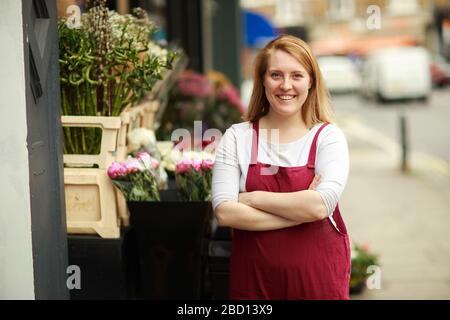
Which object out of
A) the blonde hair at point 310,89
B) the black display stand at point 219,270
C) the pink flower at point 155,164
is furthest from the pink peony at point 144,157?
the blonde hair at point 310,89

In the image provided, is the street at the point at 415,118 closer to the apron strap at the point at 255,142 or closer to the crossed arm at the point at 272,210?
the apron strap at the point at 255,142

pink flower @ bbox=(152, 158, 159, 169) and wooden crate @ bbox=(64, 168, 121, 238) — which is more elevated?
pink flower @ bbox=(152, 158, 159, 169)

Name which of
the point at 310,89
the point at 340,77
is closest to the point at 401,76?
the point at 340,77

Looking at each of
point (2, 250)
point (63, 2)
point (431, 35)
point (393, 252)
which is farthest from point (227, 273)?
point (431, 35)

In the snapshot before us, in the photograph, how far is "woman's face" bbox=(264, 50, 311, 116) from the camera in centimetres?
292

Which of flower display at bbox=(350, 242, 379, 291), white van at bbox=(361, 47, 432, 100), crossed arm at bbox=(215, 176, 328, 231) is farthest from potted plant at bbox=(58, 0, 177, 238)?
white van at bbox=(361, 47, 432, 100)

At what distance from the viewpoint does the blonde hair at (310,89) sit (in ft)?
9.61

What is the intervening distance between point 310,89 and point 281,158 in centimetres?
32

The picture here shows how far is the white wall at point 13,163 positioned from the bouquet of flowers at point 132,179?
0.85 m

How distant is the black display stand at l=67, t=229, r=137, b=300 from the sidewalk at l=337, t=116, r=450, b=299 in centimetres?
254

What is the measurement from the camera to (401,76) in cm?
3138

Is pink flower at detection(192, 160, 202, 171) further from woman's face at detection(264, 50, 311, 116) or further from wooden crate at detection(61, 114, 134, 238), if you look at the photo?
woman's face at detection(264, 50, 311, 116)

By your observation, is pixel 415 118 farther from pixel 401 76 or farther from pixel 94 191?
pixel 94 191

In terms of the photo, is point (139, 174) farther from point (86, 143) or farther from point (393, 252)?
point (393, 252)
